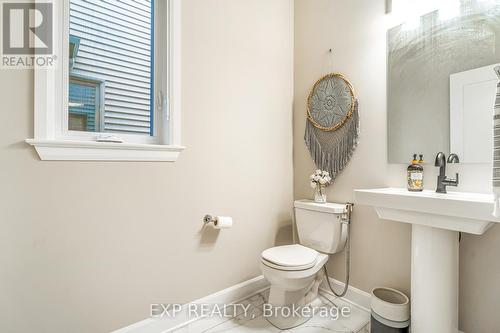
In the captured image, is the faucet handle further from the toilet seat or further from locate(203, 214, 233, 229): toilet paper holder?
locate(203, 214, 233, 229): toilet paper holder

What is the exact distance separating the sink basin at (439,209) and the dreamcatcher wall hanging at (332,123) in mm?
512

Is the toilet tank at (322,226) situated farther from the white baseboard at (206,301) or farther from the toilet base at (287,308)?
the white baseboard at (206,301)

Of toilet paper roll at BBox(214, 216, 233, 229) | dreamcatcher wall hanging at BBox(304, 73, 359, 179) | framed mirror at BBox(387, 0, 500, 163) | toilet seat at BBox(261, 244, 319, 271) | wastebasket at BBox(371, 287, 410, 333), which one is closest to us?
framed mirror at BBox(387, 0, 500, 163)

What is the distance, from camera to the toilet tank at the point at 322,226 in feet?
5.79

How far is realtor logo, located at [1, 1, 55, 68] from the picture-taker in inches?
44.7

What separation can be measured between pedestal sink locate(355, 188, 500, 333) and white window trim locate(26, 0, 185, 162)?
1317mm

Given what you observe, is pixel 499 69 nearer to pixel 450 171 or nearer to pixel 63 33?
pixel 450 171

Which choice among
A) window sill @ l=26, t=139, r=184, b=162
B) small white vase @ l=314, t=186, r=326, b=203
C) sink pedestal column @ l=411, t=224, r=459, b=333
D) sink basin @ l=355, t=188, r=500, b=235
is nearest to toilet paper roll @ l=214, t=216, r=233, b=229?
window sill @ l=26, t=139, r=184, b=162

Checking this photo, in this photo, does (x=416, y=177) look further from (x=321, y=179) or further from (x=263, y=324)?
(x=263, y=324)


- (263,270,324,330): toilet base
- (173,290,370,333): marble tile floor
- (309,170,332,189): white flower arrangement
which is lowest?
(173,290,370,333): marble tile floor

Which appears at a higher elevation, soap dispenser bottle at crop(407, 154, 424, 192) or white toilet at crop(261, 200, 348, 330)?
soap dispenser bottle at crop(407, 154, 424, 192)

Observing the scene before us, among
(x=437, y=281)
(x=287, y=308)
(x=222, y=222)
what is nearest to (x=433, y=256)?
(x=437, y=281)

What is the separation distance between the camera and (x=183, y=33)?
1.62 meters

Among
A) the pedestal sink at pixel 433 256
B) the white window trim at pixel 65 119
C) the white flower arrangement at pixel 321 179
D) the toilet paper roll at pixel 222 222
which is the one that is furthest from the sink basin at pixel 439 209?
the white window trim at pixel 65 119
